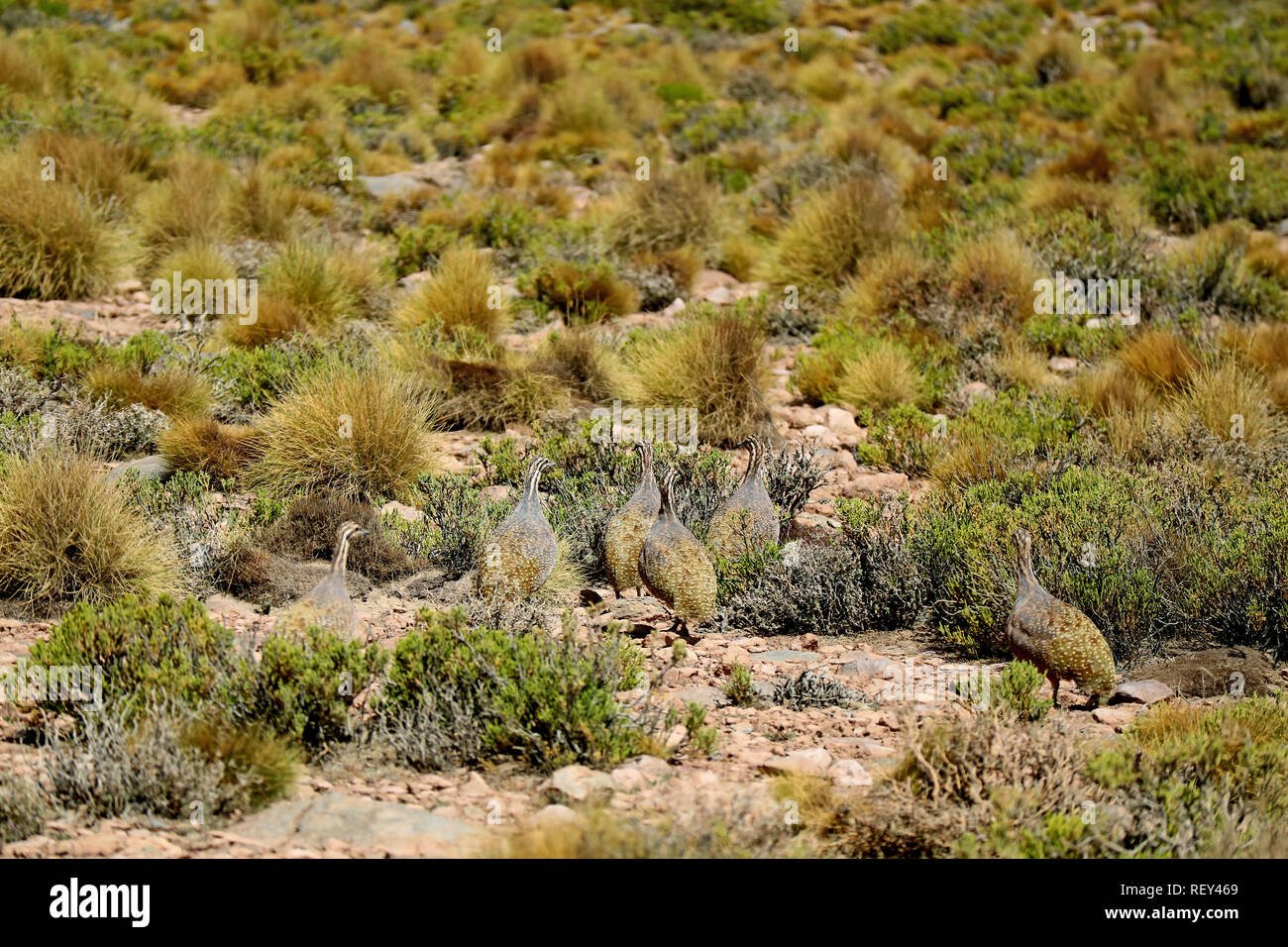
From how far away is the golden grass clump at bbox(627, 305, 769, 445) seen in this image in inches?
316

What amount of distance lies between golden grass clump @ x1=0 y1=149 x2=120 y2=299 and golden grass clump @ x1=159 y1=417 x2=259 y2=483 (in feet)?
10.6

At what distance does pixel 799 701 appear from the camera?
4.50m

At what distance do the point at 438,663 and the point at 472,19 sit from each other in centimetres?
2002

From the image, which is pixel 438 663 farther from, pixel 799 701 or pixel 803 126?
pixel 803 126

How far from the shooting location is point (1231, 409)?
7.64m

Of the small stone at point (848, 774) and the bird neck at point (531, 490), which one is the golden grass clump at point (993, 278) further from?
the small stone at point (848, 774)

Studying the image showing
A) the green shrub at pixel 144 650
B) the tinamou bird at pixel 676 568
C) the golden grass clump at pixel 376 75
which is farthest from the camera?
the golden grass clump at pixel 376 75

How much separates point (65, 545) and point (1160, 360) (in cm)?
709

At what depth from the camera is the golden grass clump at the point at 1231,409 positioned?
7.58 metres

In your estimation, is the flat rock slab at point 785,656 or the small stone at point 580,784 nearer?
the small stone at point 580,784

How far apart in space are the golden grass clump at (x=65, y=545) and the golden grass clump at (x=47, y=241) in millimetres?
4510

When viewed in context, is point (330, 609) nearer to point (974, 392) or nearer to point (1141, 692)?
point (1141, 692)

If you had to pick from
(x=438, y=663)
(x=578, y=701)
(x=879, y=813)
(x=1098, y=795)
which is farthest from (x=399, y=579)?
(x=1098, y=795)

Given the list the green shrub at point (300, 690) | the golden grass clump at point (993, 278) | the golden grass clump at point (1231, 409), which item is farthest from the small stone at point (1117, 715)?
the golden grass clump at point (993, 278)
